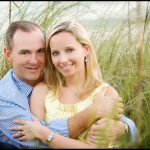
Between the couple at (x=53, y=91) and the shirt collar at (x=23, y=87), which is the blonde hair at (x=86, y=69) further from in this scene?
the shirt collar at (x=23, y=87)

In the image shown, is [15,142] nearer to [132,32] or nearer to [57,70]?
[57,70]

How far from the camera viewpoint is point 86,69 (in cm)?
280

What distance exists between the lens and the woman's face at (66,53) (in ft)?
8.62

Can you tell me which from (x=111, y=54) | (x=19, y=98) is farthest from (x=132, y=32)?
(x=19, y=98)

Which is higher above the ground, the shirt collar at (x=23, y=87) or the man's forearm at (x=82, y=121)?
the shirt collar at (x=23, y=87)

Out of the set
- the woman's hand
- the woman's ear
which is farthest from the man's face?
the woman's hand

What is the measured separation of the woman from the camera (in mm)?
2621

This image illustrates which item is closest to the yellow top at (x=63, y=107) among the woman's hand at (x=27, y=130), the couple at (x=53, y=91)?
the couple at (x=53, y=91)

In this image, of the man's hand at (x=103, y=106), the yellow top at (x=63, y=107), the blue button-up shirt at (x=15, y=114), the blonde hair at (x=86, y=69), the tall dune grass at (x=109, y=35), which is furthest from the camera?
the tall dune grass at (x=109, y=35)

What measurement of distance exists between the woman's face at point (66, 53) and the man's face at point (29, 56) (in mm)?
100

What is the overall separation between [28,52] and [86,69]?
35cm

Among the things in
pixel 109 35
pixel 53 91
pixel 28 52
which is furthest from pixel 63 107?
pixel 109 35

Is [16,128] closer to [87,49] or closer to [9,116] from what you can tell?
[9,116]

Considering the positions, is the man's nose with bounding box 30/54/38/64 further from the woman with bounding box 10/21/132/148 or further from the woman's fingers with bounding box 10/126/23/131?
the woman's fingers with bounding box 10/126/23/131
